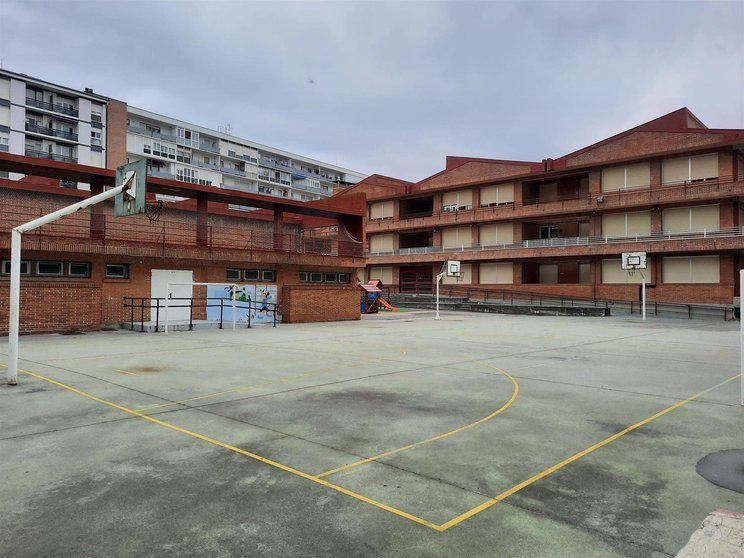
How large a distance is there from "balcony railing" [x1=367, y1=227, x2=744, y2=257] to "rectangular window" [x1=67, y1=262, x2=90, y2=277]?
36911 millimetres

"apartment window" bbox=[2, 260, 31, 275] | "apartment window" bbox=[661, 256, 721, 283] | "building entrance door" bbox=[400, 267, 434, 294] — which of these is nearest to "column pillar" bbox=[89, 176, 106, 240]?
"apartment window" bbox=[2, 260, 31, 275]

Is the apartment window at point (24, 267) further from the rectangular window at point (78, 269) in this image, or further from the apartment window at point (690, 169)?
the apartment window at point (690, 169)

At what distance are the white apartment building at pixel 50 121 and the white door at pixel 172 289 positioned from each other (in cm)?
4540

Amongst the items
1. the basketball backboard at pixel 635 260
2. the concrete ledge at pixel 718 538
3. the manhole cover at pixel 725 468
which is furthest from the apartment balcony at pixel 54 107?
the concrete ledge at pixel 718 538

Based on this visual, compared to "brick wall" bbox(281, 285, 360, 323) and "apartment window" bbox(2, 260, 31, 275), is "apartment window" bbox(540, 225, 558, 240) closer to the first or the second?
"brick wall" bbox(281, 285, 360, 323)

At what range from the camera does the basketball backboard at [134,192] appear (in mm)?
10281

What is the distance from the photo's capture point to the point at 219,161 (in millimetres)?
83250

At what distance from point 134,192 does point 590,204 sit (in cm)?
4146

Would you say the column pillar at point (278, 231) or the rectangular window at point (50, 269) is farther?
the column pillar at point (278, 231)

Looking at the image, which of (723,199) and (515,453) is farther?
(723,199)

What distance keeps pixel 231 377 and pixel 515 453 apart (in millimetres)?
5825

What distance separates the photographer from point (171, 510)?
3744mm

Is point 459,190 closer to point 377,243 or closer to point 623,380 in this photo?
point 377,243

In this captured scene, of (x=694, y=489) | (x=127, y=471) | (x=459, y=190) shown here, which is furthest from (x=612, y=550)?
(x=459, y=190)
